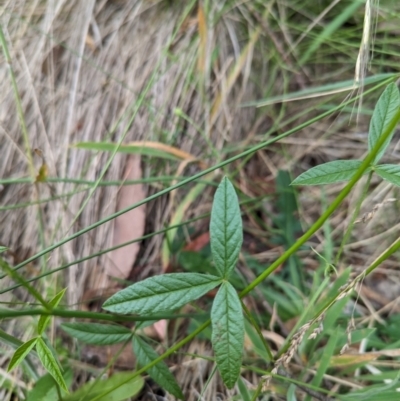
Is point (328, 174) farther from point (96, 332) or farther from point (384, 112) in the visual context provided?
point (96, 332)

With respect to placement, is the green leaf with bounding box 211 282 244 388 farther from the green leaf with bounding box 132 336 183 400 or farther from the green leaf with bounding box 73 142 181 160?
the green leaf with bounding box 73 142 181 160

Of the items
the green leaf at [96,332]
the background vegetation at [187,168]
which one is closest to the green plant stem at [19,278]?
the green leaf at [96,332]

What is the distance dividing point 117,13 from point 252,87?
1.62 ft

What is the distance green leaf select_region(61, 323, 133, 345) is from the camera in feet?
2.60

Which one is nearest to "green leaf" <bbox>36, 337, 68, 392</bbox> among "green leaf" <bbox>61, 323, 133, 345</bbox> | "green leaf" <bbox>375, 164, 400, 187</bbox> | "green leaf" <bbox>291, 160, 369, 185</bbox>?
"green leaf" <bbox>61, 323, 133, 345</bbox>

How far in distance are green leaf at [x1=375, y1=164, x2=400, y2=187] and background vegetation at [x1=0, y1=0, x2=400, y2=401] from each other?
329 millimetres

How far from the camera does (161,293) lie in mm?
659

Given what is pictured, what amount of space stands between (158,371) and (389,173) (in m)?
0.51

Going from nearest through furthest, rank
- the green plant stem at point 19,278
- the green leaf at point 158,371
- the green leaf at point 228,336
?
the green plant stem at point 19,278
the green leaf at point 228,336
the green leaf at point 158,371

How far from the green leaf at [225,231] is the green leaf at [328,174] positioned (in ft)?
0.34

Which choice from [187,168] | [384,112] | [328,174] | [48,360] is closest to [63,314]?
[48,360]

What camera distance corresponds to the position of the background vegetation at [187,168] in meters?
1.04

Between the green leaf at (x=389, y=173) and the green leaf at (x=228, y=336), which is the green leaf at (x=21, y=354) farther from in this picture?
the green leaf at (x=389, y=173)

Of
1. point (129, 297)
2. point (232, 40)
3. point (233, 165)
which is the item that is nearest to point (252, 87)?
point (232, 40)
